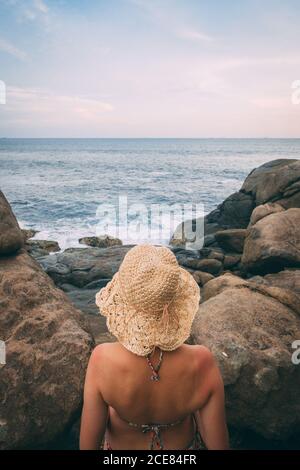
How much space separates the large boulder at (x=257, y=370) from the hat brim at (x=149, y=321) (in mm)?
2799

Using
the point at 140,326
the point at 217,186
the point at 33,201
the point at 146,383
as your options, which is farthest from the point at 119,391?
the point at 217,186

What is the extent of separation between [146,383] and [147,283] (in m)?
0.54

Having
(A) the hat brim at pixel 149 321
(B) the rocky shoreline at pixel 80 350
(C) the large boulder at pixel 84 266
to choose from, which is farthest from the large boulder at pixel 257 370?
(C) the large boulder at pixel 84 266

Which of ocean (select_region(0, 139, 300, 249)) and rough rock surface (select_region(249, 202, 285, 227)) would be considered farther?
ocean (select_region(0, 139, 300, 249))

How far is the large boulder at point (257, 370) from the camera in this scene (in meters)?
4.59

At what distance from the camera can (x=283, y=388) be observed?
4.64 metres

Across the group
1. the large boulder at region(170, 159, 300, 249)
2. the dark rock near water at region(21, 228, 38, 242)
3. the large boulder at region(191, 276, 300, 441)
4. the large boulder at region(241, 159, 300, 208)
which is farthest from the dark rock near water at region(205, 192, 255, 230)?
the large boulder at region(191, 276, 300, 441)

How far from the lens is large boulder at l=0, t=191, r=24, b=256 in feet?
17.3

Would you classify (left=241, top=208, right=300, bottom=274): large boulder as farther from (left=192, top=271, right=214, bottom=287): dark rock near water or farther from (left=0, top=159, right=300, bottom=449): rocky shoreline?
(left=0, top=159, right=300, bottom=449): rocky shoreline

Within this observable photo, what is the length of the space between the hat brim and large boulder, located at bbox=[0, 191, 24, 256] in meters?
3.45

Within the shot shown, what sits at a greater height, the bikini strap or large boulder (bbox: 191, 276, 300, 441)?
the bikini strap

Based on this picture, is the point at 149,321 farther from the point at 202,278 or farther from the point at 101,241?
the point at 101,241

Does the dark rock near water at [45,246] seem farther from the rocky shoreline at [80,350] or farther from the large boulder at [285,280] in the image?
the rocky shoreline at [80,350]

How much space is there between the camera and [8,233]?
5332 millimetres
